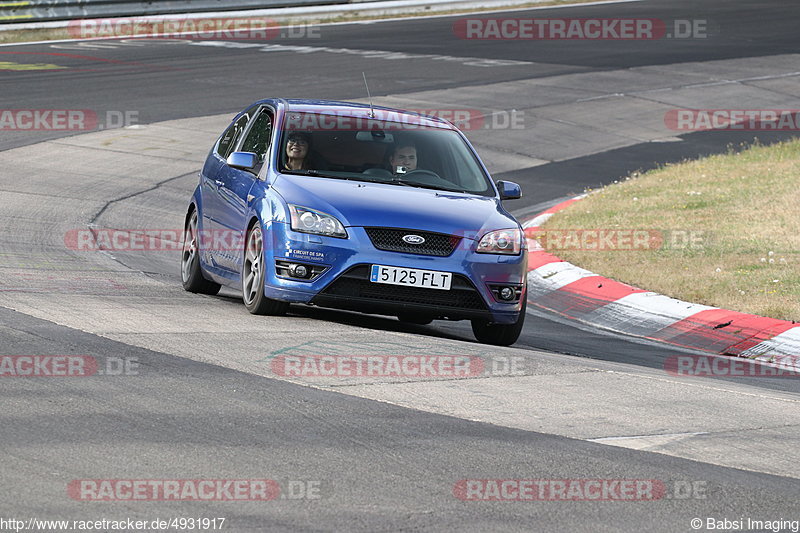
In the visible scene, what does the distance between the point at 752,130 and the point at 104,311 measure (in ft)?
54.1

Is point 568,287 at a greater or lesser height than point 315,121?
lesser

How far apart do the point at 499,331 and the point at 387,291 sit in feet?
3.72

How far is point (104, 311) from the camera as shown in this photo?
9023 millimetres

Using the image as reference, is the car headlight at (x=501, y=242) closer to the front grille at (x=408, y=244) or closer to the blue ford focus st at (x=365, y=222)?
the blue ford focus st at (x=365, y=222)

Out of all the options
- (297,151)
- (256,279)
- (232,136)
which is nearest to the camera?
(256,279)

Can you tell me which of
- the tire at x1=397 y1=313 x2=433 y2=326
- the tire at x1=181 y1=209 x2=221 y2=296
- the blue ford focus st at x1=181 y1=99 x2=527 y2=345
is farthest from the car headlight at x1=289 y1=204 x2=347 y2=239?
the tire at x1=181 y1=209 x2=221 y2=296

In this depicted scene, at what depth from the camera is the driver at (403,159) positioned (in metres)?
9.99

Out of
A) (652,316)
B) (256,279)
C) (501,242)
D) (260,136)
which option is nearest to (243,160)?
(260,136)

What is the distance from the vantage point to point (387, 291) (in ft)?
29.5

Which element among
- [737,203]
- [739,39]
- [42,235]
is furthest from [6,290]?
[739,39]

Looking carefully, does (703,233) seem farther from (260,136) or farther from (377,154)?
(260,136)

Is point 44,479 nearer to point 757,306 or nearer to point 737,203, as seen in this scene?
point 757,306

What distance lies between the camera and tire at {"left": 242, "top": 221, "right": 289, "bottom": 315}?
932cm

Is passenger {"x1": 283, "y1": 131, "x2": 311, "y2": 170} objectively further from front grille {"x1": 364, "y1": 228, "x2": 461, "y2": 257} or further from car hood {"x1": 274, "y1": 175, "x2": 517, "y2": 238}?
front grille {"x1": 364, "y1": 228, "x2": 461, "y2": 257}
